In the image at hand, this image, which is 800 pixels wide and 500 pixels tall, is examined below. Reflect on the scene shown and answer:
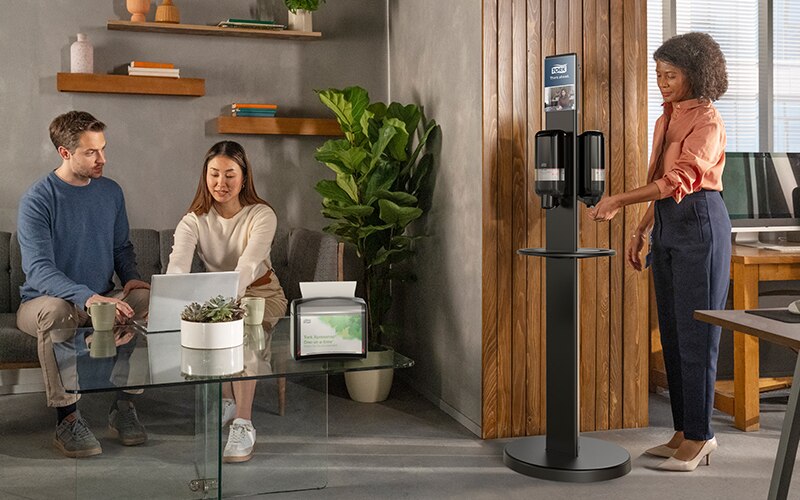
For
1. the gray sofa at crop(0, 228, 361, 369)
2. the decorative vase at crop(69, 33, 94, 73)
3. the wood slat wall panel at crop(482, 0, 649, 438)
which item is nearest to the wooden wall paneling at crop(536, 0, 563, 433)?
the wood slat wall panel at crop(482, 0, 649, 438)

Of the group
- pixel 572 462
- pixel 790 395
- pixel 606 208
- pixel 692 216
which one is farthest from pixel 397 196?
pixel 790 395

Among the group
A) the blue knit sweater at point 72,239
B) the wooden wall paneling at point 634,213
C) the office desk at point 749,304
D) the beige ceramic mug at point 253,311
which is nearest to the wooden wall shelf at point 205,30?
the blue knit sweater at point 72,239

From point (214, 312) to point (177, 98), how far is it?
2718 millimetres

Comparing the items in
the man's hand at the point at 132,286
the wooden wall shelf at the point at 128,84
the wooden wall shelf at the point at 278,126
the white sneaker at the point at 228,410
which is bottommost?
the white sneaker at the point at 228,410

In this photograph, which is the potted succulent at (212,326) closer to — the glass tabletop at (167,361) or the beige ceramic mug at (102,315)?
the glass tabletop at (167,361)

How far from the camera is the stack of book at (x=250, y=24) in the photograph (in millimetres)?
4734

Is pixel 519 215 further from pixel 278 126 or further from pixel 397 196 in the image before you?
pixel 278 126

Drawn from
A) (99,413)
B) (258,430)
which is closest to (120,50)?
(99,413)

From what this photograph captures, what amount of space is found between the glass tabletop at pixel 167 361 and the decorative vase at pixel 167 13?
95.0 inches

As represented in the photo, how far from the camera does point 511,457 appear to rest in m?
3.39

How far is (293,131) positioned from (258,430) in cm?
214

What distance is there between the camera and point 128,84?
4.65 metres

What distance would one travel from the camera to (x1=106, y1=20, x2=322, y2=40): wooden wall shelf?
464 centimetres

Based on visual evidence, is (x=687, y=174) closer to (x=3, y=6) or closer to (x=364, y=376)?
(x=364, y=376)
